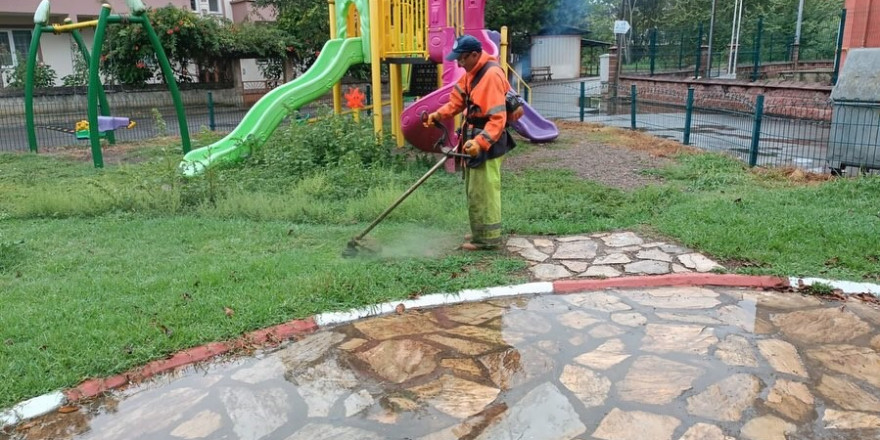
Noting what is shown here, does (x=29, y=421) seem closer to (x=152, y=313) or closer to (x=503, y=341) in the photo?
(x=152, y=313)

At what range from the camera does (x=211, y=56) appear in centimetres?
2252

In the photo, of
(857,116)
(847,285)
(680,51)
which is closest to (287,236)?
(847,285)

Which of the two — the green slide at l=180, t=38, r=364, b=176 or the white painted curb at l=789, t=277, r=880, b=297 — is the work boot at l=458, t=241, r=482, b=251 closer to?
the white painted curb at l=789, t=277, r=880, b=297

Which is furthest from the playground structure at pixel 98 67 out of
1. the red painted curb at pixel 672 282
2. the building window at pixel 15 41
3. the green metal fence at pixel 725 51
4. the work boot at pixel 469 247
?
the green metal fence at pixel 725 51

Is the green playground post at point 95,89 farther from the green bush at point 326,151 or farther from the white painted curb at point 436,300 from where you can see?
the white painted curb at point 436,300

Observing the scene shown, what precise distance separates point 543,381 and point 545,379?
26 millimetres

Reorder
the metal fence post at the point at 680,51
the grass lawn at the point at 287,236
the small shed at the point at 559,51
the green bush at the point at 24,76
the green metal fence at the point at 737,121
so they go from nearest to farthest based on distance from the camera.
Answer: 1. the grass lawn at the point at 287,236
2. the green metal fence at the point at 737,121
3. the green bush at the point at 24,76
4. the metal fence post at the point at 680,51
5. the small shed at the point at 559,51

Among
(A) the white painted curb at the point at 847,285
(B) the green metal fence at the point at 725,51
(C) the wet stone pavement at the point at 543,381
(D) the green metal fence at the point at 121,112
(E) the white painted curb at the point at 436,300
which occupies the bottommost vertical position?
(C) the wet stone pavement at the point at 543,381

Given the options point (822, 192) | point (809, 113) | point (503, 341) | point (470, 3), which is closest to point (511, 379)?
point (503, 341)

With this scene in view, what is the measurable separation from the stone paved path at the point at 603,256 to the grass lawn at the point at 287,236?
192mm

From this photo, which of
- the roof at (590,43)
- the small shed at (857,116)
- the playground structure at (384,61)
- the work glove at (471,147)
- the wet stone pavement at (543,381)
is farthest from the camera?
the roof at (590,43)

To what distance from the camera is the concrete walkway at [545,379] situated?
10.4 feet

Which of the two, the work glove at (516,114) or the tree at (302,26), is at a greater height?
the tree at (302,26)

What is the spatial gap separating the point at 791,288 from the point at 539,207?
8.49 feet
